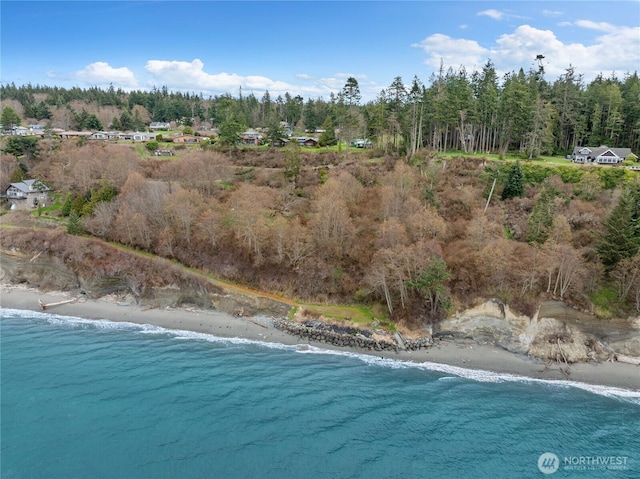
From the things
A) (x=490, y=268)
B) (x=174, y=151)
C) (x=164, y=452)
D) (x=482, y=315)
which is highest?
(x=174, y=151)

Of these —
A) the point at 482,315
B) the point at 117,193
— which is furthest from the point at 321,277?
the point at 117,193

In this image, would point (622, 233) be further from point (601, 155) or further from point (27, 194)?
point (27, 194)

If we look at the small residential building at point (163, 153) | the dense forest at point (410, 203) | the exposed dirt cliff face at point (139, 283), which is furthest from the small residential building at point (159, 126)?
the exposed dirt cliff face at point (139, 283)

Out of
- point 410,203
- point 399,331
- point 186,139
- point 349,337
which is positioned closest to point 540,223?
point 410,203

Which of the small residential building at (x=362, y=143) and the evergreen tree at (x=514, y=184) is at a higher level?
the small residential building at (x=362, y=143)

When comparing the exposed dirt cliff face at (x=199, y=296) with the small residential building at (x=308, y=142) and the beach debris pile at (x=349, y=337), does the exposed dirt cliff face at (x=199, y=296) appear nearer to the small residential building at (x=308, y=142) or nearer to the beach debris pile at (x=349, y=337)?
the beach debris pile at (x=349, y=337)

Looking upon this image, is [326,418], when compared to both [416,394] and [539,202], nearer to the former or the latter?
[416,394]
